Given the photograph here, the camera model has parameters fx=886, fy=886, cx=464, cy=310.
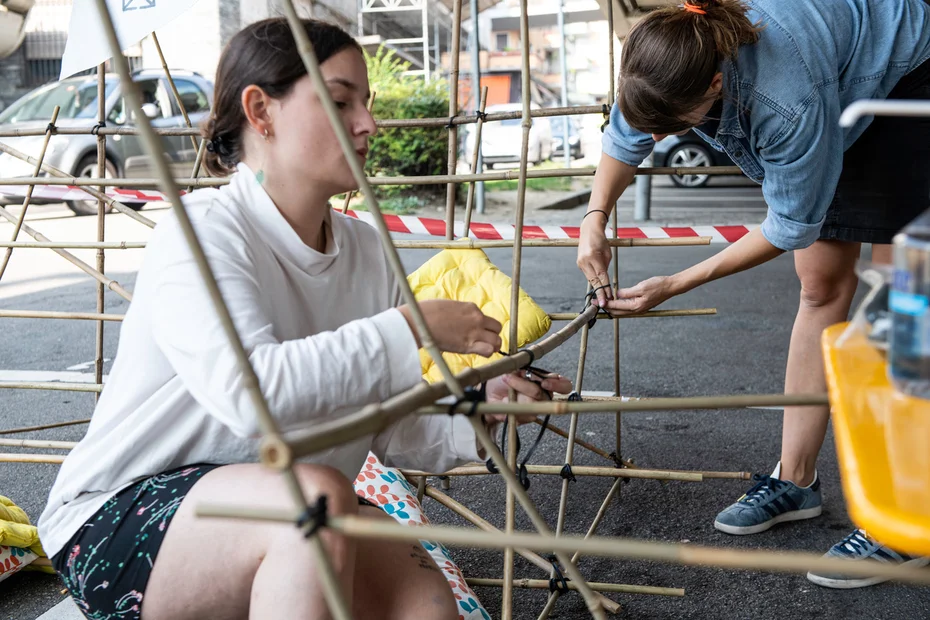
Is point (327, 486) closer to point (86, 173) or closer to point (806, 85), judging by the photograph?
point (806, 85)

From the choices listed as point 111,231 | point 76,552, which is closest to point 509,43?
point 111,231

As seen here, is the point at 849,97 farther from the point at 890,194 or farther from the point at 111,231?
the point at 111,231

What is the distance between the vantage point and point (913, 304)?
2.39 feet

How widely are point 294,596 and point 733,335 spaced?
3833 mm

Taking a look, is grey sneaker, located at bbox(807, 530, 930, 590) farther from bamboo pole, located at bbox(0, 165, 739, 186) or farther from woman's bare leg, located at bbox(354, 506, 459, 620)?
woman's bare leg, located at bbox(354, 506, 459, 620)

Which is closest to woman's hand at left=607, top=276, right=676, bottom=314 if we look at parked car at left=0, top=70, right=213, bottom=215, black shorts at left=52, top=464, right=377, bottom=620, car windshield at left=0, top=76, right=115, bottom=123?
black shorts at left=52, top=464, right=377, bottom=620

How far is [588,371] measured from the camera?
403cm

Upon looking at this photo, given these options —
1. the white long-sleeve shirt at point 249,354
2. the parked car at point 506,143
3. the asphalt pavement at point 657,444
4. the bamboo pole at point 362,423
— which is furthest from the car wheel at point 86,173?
the bamboo pole at point 362,423

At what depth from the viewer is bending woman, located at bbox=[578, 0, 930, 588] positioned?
1.68 meters

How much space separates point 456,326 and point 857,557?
1.41 meters

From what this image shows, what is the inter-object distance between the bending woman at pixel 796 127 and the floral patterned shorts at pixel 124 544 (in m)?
0.96

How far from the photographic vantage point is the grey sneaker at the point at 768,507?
7.54 feet

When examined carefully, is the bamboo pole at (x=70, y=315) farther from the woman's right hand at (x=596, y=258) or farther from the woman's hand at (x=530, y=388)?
the woman's hand at (x=530, y=388)

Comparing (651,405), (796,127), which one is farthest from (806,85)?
A: (651,405)
